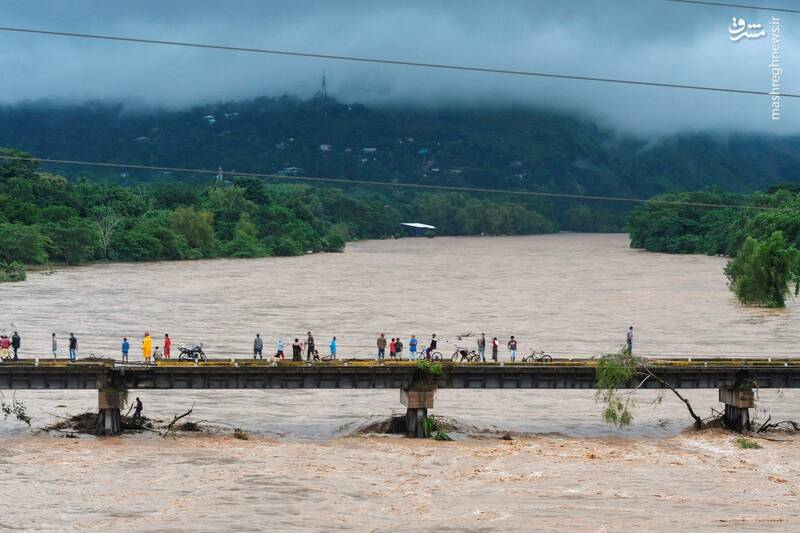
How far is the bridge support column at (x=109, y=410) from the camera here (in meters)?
40.3

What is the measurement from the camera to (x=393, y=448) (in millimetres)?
39906

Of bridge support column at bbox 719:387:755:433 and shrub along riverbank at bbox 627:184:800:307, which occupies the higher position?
shrub along riverbank at bbox 627:184:800:307

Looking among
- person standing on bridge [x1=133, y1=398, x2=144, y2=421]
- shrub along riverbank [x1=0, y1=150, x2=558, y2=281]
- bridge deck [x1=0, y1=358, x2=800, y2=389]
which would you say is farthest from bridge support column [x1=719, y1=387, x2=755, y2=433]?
shrub along riverbank [x1=0, y1=150, x2=558, y2=281]

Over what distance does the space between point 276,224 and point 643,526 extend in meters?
134

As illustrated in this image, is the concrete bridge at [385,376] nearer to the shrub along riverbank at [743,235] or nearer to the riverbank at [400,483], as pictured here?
the riverbank at [400,483]

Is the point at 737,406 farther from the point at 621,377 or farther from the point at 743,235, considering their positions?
the point at 743,235

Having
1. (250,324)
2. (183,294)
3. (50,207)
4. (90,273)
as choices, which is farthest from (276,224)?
(250,324)

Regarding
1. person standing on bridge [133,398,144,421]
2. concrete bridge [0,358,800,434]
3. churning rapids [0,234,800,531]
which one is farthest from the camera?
person standing on bridge [133,398,144,421]

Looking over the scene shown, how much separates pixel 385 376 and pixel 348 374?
50.1 inches

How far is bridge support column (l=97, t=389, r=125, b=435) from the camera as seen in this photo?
4031 cm

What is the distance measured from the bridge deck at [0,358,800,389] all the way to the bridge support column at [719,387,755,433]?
53cm

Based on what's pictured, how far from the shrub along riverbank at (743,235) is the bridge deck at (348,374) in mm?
39104

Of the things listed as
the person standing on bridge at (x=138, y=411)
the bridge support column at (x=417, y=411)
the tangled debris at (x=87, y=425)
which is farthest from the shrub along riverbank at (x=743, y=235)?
the tangled debris at (x=87, y=425)

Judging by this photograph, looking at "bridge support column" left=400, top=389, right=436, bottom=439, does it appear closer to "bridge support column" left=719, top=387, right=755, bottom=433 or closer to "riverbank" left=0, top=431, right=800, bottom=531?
"riverbank" left=0, top=431, right=800, bottom=531
